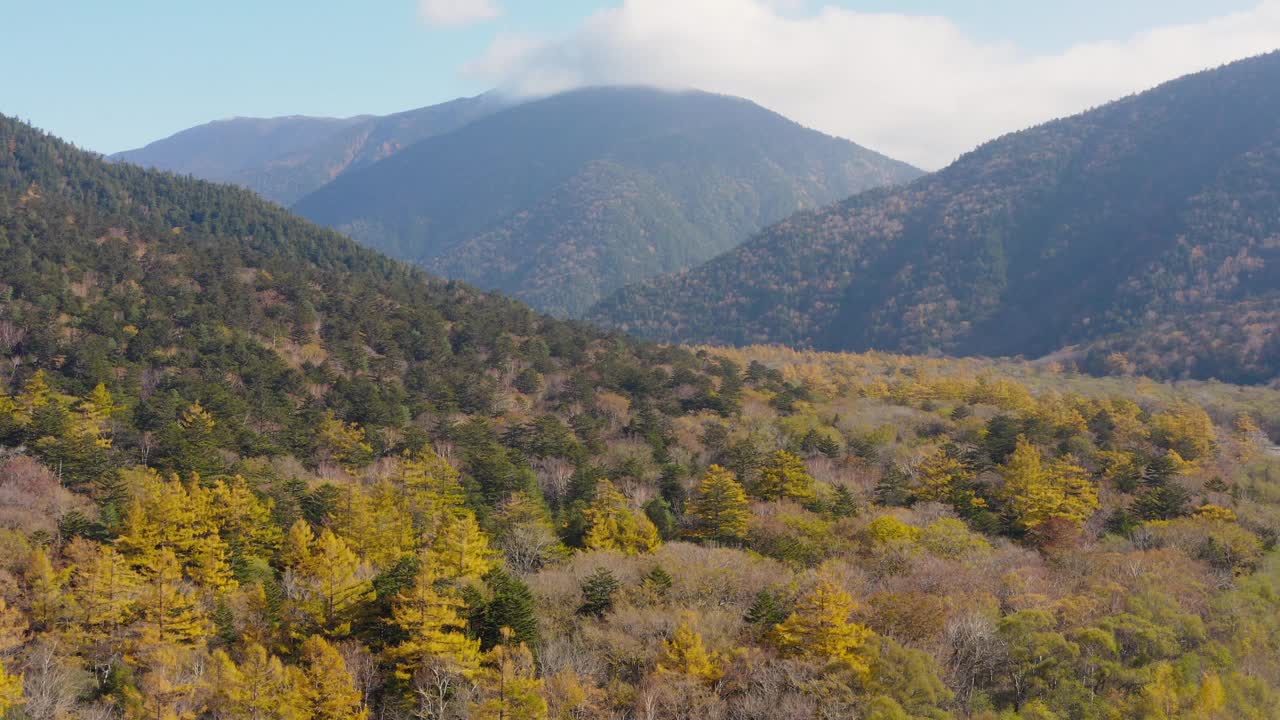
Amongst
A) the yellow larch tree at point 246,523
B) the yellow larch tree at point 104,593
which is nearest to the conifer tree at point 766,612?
the yellow larch tree at point 104,593

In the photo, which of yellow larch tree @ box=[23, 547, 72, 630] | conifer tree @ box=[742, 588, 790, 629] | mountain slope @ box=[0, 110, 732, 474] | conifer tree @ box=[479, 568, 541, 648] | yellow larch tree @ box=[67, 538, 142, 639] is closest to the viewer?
conifer tree @ box=[479, 568, 541, 648]

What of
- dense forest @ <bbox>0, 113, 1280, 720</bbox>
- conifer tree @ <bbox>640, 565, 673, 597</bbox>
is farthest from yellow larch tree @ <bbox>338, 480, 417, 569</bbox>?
conifer tree @ <bbox>640, 565, 673, 597</bbox>

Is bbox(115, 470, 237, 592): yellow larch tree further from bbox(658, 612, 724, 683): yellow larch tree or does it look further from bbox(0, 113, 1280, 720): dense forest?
bbox(658, 612, 724, 683): yellow larch tree

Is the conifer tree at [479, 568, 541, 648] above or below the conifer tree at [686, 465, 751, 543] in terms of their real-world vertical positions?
above

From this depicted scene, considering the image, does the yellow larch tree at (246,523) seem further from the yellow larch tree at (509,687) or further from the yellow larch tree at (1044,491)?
the yellow larch tree at (1044,491)

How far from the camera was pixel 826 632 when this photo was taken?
3350 cm

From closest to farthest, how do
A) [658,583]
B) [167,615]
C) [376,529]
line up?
[167,615]
[658,583]
[376,529]

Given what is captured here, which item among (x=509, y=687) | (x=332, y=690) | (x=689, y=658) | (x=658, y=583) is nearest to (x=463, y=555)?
(x=658, y=583)

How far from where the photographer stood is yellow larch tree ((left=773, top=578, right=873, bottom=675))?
108 ft

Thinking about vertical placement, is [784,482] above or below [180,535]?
below

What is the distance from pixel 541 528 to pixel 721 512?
11640 mm

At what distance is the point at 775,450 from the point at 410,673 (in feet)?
141

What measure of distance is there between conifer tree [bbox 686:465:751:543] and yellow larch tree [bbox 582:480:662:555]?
3584 mm

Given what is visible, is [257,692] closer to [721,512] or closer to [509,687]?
[509,687]
